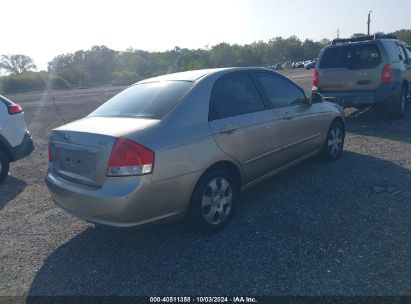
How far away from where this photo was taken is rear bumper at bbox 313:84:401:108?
8.02 metres

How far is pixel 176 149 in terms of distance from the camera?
10.7 feet

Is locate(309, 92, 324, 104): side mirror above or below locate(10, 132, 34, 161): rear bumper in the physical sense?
above

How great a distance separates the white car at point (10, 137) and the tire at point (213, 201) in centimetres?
403

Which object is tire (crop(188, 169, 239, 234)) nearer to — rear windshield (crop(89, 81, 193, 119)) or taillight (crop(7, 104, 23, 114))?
rear windshield (crop(89, 81, 193, 119))

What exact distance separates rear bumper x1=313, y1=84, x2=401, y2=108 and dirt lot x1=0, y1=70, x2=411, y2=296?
128 inches

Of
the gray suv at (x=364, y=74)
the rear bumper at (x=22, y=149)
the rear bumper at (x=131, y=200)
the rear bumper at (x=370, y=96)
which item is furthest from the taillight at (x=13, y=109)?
the gray suv at (x=364, y=74)

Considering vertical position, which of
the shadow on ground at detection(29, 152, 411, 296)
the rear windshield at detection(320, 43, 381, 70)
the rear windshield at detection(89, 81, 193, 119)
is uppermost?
the rear windshield at detection(320, 43, 381, 70)

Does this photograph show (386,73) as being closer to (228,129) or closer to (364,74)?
(364,74)

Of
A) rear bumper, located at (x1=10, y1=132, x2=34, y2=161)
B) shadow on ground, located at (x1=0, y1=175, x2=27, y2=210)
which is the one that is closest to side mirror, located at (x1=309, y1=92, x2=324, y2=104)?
shadow on ground, located at (x1=0, y1=175, x2=27, y2=210)

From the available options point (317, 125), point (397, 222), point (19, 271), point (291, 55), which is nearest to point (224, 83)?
point (317, 125)

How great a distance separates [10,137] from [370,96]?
743 cm

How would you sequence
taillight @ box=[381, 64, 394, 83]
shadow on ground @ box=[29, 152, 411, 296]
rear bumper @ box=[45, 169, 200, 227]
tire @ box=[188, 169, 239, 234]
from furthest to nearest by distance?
taillight @ box=[381, 64, 394, 83] → tire @ box=[188, 169, 239, 234] → rear bumper @ box=[45, 169, 200, 227] → shadow on ground @ box=[29, 152, 411, 296]

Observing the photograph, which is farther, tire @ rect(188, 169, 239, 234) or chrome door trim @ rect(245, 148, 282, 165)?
chrome door trim @ rect(245, 148, 282, 165)

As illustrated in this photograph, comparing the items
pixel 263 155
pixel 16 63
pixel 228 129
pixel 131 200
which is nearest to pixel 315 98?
pixel 263 155
